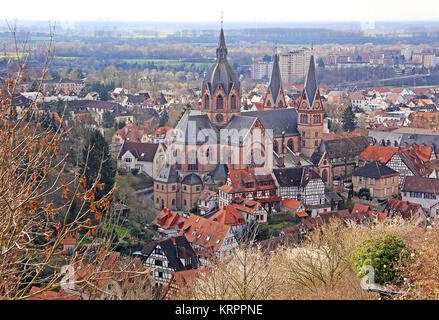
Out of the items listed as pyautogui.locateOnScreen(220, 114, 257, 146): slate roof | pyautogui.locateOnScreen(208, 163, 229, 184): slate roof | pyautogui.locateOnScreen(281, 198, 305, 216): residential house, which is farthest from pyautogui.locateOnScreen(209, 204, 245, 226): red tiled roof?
pyautogui.locateOnScreen(220, 114, 257, 146): slate roof

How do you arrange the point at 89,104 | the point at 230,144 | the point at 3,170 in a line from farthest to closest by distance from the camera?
the point at 89,104
the point at 230,144
the point at 3,170

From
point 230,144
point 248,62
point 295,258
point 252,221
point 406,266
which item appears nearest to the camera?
point 406,266

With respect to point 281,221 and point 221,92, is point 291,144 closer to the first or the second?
point 221,92

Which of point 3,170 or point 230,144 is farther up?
point 3,170

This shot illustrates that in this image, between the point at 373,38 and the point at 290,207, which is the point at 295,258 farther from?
the point at 373,38

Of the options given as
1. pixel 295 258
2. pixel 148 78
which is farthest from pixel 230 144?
pixel 148 78

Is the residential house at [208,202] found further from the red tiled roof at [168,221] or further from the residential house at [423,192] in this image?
the residential house at [423,192]
